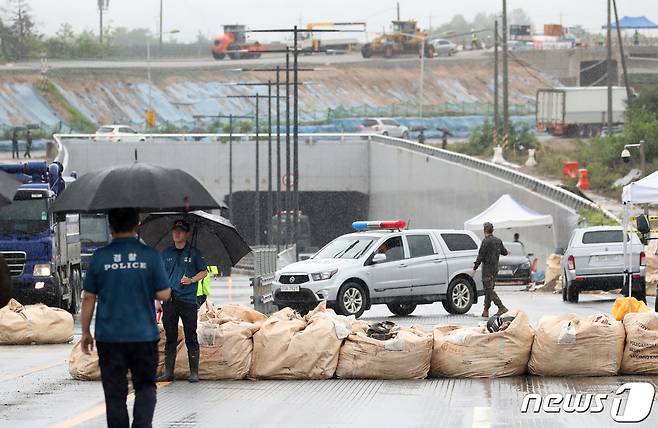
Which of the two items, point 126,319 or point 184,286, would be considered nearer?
point 126,319

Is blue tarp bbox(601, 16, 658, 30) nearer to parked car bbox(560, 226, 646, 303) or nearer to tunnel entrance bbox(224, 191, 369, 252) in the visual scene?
tunnel entrance bbox(224, 191, 369, 252)

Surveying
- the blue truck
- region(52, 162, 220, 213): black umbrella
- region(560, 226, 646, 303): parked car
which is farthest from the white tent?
region(52, 162, 220, 213): black umbrella

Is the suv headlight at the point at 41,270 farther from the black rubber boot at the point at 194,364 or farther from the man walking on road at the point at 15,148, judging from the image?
the man walking on road at the point at 15,148

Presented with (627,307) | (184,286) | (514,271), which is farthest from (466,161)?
(184,286)

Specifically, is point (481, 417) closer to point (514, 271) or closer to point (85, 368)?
point (85, 368)

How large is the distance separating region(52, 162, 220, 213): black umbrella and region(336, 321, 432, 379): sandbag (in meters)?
4.19

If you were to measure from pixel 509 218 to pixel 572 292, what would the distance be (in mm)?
18332

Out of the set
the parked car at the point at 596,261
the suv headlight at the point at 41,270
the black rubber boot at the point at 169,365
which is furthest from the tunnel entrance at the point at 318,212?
the black rubber boot at the point at 169,365

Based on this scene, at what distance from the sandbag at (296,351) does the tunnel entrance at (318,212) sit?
73629mm

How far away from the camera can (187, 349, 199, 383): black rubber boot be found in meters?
15.1

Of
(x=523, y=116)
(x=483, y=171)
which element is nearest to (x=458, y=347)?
(x=483, y=171)

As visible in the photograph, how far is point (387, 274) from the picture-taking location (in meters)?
27.7

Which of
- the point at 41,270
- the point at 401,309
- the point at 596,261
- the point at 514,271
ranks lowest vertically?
the point at 514,271

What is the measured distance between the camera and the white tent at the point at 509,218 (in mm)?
51312
